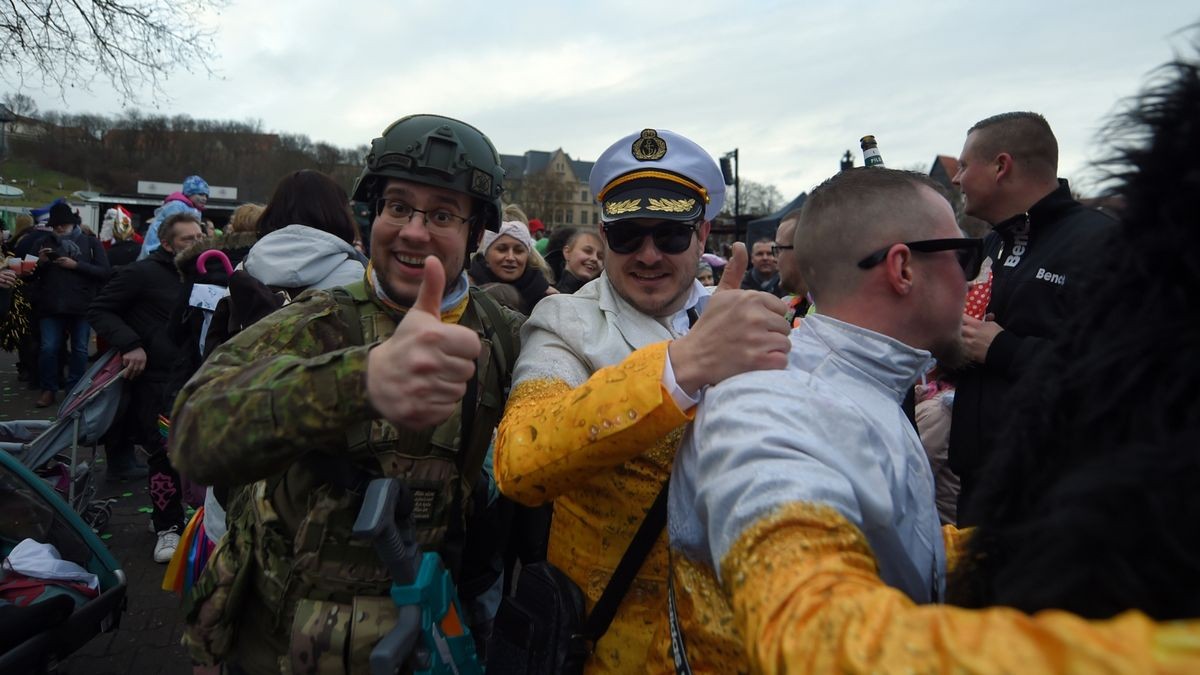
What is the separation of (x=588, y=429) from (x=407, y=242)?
0.83m

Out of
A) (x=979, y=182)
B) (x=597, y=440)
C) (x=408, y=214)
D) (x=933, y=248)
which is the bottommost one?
(x=597, y=440)

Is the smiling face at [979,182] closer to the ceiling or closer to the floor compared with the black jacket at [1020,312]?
closer to the ceiling

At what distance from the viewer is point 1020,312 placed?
9.51ft

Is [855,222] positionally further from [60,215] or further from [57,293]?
[60,215]

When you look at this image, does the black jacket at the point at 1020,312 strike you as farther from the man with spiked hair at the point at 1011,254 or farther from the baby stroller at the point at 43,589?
the baby stroller at the point at 43,589

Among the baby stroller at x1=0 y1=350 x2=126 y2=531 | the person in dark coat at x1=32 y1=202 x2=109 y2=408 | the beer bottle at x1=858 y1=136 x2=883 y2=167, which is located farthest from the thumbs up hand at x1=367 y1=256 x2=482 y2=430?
the person in dark coat at x1=32 y1=202 x2=109 y2=408

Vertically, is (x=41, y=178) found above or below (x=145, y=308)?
above

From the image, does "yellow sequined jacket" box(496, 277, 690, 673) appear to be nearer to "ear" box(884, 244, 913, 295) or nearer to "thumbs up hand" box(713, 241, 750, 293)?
"thumbs up hand" box(713, 241, 750, 293)

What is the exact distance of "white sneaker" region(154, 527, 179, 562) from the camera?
476 cm

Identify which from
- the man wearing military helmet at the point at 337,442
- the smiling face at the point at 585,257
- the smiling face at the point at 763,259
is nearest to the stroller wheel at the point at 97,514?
the man wearing military helmet at the point at 337,442

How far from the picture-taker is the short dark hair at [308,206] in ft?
10.5

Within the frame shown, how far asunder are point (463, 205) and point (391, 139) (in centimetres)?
27

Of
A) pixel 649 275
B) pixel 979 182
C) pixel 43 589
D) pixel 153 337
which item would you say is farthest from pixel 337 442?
pixel 153 337

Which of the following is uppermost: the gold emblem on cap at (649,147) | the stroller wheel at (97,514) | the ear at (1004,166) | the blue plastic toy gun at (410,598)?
the ear at (1004,166)
